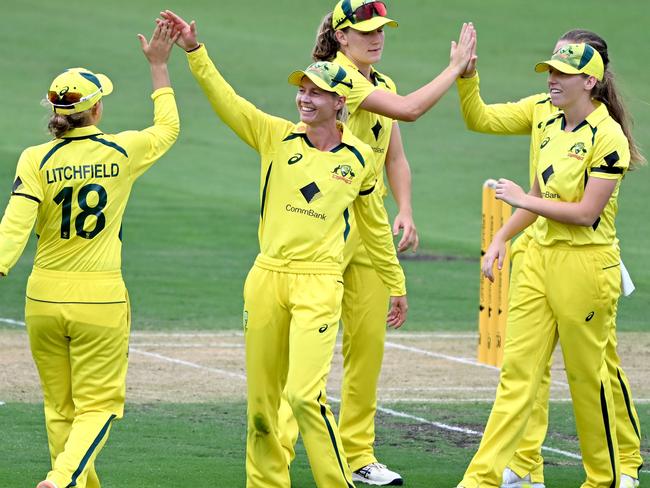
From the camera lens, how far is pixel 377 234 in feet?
26.5

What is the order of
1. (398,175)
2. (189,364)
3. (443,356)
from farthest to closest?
(443,356)
(189,364)
(398,175)

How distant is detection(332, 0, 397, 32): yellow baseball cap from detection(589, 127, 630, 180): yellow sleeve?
1433mm

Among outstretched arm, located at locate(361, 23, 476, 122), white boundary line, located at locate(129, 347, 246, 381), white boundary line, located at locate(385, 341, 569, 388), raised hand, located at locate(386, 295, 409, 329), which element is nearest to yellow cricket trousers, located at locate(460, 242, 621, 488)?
raised hand, located at locate(386, 295, 409, 329)

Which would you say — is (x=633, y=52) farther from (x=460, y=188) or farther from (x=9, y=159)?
(x=9, y=159)

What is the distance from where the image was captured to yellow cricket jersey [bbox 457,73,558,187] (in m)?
8.68

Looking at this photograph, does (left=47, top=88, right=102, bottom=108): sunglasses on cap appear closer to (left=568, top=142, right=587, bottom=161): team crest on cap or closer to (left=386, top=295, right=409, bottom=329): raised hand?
(left=386, top=295, right=409, bottom=329): raised hand

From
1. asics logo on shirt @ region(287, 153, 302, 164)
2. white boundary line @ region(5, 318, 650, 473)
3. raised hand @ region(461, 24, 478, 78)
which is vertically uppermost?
raised hand @ region(461, 24, 478, 78)

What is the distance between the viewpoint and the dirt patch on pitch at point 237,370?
462 inches

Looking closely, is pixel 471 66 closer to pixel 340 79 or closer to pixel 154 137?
pixel 340 79

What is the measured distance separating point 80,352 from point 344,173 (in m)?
1.64

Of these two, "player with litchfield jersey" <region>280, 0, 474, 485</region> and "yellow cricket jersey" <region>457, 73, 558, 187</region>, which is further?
"yellow cricket jersey" <region>457, 73, 558, 187</region>

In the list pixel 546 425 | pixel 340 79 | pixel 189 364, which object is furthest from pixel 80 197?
pixel 189 364

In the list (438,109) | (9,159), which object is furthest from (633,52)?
(9,159)

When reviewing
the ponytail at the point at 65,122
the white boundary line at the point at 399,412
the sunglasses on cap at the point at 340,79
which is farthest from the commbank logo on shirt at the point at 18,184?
the white boundary line at the point at 399,412
